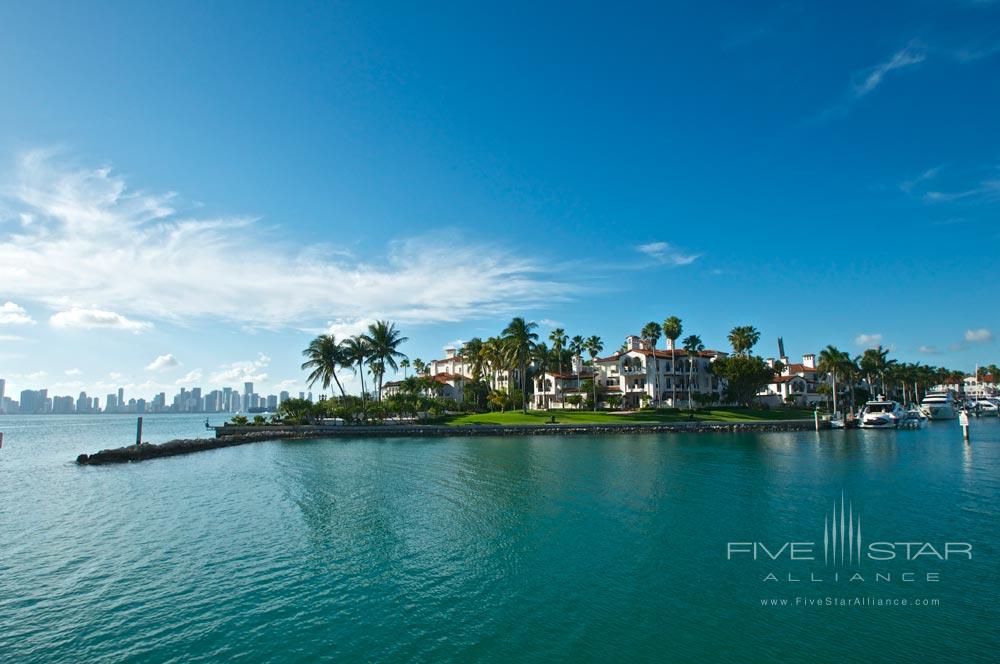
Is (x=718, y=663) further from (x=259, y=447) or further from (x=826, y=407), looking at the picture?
(x=826, y=407)

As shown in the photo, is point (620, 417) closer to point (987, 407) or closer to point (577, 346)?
point (577, 346)

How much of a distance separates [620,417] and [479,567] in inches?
3041

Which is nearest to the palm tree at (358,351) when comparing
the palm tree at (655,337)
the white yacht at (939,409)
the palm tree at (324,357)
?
the palm tree at (324,357)

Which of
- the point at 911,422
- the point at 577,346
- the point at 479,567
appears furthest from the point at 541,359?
the point at 479,567

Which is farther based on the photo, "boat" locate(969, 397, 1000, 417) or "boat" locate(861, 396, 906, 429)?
"boat" locate(969, 397, 1000, 417)

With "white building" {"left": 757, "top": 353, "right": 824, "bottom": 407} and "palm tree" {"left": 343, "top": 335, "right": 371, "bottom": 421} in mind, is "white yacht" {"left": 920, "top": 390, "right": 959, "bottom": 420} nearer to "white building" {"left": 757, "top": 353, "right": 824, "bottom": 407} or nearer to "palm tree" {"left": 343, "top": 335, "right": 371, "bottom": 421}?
"white building" {"left": 757, "top": 353, "right": 824, "bottom": 407}

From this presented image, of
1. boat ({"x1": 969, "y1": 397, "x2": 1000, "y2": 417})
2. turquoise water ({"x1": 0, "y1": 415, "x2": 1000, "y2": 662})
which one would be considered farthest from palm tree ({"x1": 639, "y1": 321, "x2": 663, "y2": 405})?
boat ({"x1": 969, "y1": 397, "x2": 1000, "y2": 417})

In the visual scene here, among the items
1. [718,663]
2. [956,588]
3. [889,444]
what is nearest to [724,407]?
[889,444]

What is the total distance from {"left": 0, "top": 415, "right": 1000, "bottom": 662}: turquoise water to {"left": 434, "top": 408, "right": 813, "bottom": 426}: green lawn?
46971 millimetres

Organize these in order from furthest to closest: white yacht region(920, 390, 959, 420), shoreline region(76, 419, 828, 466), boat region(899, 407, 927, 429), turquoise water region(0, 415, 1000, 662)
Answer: white yacht region(920, 390, 959, 420) → boat region(899, 407, 927, 429) → shoreline region(76, 419, 828, 466) → turquoise water region(0, 415, 1000, 662)

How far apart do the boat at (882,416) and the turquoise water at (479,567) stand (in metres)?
49.8

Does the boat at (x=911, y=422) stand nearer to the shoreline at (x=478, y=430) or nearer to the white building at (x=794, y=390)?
the shoreline at (x=478, y=430)

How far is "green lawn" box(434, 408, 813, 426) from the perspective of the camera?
8969 cm

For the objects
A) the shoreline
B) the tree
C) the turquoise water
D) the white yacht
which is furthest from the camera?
the white yacht
